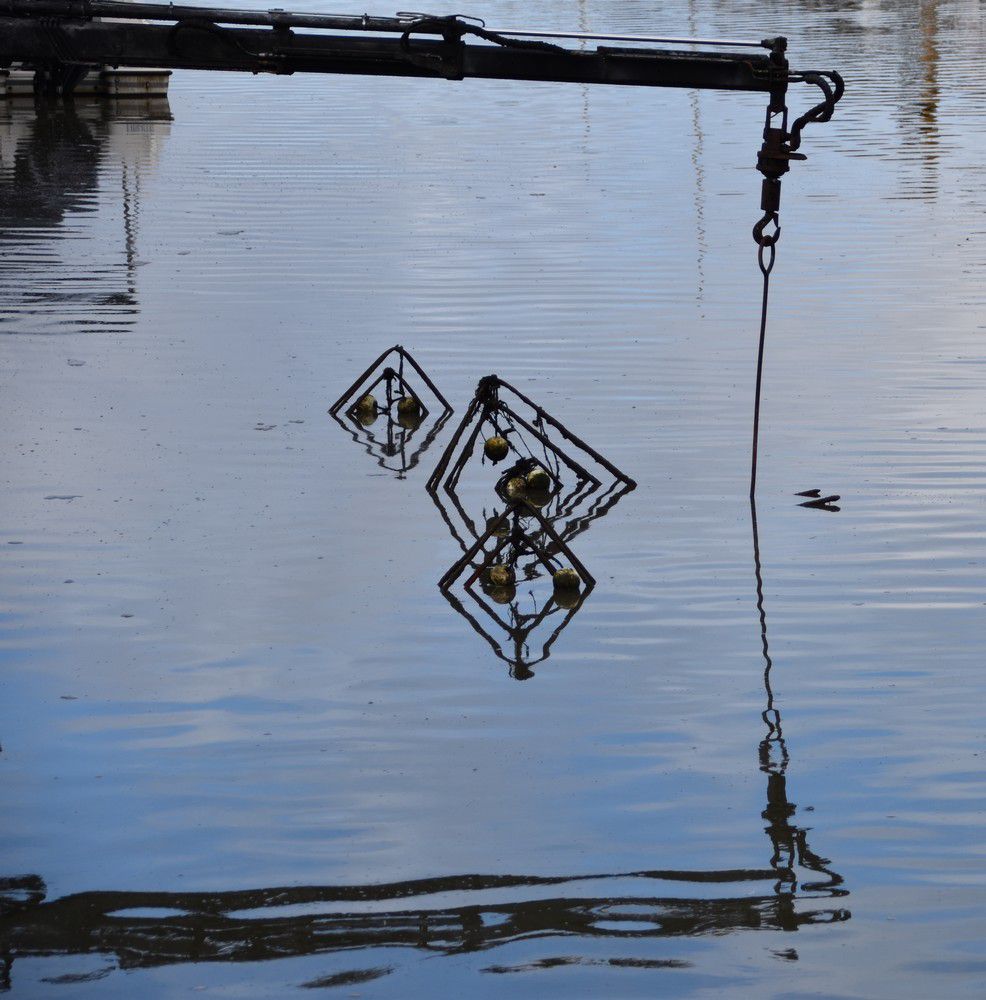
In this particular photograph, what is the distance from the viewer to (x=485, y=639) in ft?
26.7

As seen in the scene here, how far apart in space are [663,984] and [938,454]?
20.3 ft

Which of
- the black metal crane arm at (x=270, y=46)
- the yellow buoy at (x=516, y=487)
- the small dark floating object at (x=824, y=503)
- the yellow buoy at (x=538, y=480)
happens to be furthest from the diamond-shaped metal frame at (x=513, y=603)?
the black metal crane arm at (x=270, y=46)

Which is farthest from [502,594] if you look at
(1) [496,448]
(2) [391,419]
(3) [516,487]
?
(2) [391,419]

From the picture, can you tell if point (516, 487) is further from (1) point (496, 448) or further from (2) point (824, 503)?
(2) point (824, 503)

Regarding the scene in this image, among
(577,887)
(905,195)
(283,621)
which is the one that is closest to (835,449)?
(283,621)

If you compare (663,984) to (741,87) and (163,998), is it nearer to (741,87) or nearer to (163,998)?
(163,998)

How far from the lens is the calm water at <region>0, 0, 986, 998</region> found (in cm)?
564

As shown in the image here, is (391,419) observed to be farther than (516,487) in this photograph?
Yes

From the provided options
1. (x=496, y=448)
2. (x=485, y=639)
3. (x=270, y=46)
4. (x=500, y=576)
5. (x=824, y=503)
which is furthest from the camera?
(x=496, y=448)

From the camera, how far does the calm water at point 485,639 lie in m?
5.64

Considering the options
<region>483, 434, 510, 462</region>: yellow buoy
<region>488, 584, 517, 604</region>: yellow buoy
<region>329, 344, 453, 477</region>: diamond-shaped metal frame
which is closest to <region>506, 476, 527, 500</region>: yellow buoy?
<region>483, 434, 510, 462</region>: yellow buoy

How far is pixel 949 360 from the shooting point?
12984 mm

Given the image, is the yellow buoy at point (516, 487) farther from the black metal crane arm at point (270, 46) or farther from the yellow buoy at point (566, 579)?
the black metal crane arm at point (270, 46)

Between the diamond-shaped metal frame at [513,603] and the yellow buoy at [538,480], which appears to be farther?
the yellow buoy at [538,480]
